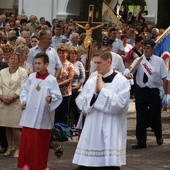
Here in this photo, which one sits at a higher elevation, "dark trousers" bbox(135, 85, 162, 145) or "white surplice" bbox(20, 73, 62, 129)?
"white surplice" bbox(20, 73, 62, 129)

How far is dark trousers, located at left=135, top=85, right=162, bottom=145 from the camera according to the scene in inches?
525

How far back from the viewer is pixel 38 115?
10844 mm

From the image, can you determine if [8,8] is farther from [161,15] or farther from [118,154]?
[118,154]

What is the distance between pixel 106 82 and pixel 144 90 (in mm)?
3746

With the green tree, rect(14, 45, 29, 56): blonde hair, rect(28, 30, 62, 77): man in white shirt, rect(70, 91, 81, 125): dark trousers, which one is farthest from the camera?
the green tree

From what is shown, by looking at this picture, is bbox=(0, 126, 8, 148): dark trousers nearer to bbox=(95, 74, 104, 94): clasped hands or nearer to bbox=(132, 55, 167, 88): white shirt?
bbox=(132, 55, 167, 88): white shirt

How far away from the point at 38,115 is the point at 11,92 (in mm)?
1342

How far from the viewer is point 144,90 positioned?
1336 centimetres

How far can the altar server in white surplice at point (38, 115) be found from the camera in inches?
425

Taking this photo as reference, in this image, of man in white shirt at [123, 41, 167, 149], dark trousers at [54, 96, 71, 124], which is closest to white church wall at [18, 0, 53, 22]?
dark trousers at [54, 96, 71, 124]

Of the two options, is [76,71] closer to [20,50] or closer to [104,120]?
[20,50]

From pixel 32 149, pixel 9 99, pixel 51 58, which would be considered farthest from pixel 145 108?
pixel 32 149

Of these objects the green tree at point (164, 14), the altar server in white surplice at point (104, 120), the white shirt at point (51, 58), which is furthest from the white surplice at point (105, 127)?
the green tree at point (164, 14)

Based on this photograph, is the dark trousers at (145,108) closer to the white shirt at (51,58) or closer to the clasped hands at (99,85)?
the white shirt at (51,58)
